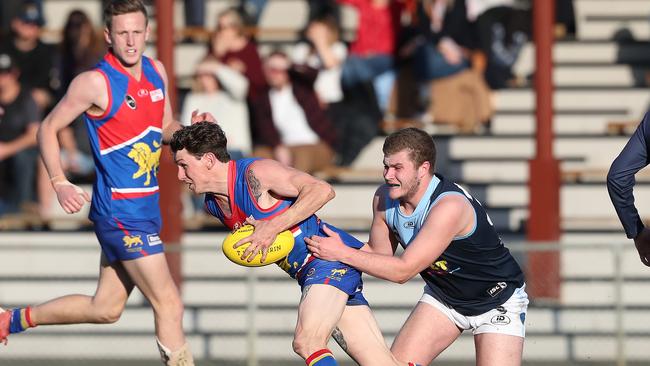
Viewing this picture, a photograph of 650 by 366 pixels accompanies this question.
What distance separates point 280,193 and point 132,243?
123 centimetres

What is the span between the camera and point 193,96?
12.3 m

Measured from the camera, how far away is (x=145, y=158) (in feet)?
25.6

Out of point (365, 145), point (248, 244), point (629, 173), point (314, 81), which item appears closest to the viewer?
point (629, 173)

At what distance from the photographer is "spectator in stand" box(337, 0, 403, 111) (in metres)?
12.6

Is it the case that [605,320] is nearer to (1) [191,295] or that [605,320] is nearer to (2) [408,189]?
(1) [191,295]

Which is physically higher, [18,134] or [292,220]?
[292,220]

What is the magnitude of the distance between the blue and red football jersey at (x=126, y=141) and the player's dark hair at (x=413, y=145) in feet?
5.35

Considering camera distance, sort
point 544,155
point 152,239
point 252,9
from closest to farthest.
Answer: point 152,239 < point 544,155 < point 252,9

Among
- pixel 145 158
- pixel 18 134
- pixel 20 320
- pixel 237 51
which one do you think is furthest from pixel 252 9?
pixel 20 320

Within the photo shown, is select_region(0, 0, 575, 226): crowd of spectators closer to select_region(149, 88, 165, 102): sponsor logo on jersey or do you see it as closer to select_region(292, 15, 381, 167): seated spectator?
select_region(292, 15, 381, 167): seated spectator

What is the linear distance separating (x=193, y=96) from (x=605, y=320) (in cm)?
431

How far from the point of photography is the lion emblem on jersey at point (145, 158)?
7742mm

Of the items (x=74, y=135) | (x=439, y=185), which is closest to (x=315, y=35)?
(x=74, y=135)

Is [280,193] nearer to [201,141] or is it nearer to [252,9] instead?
[201,141]
